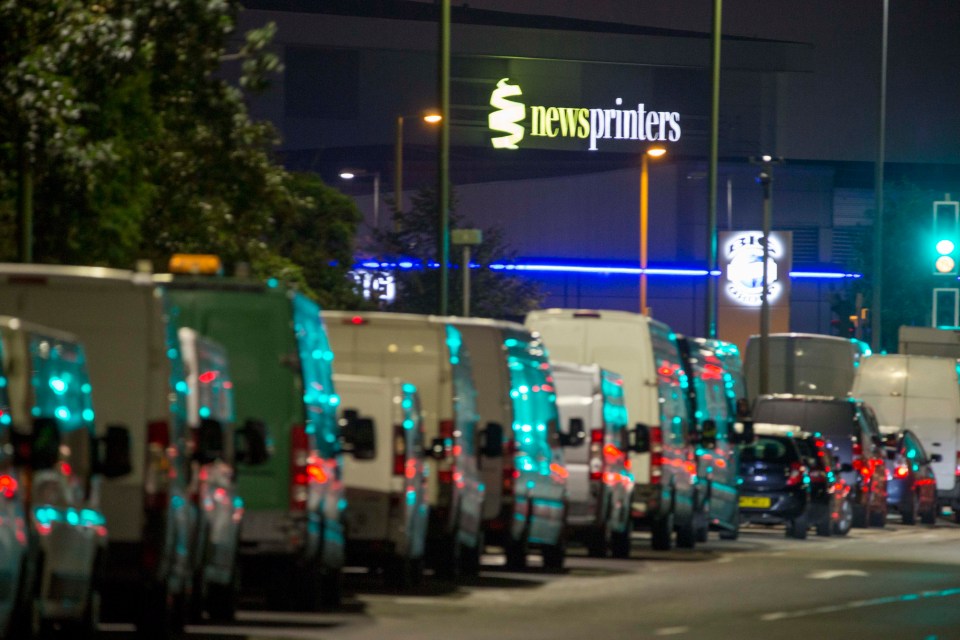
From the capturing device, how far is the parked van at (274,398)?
16828mm

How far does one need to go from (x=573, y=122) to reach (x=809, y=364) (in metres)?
33.2

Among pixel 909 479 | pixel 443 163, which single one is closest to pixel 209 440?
pixel 443 163

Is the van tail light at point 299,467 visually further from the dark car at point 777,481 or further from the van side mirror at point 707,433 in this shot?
the dark car at point 777,481

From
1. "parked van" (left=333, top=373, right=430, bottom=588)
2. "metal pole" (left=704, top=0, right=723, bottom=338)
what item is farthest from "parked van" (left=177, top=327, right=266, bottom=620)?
"metal pole" (left=704, top=0, right=723, bottom=338)

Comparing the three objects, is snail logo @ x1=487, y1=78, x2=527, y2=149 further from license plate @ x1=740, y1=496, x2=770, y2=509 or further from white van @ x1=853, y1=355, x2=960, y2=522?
license plate @ x1=740, y1=496, x2=770, y2=509

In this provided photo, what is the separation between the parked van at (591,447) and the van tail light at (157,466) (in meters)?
11.1

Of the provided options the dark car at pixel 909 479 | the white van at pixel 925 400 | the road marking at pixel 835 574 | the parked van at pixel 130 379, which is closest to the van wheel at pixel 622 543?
the road marking at pixel 835 574

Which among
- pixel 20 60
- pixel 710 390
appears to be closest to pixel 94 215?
pixel 20 60

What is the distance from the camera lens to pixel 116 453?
13.2 m

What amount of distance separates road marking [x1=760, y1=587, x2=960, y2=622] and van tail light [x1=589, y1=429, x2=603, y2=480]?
4.28 meters

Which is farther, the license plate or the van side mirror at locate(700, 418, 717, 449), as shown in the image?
the license plate

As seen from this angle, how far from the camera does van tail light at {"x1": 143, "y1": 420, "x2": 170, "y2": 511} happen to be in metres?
14.0

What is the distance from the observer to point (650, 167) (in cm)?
8362

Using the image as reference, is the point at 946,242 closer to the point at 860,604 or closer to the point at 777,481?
the point at 777,481
